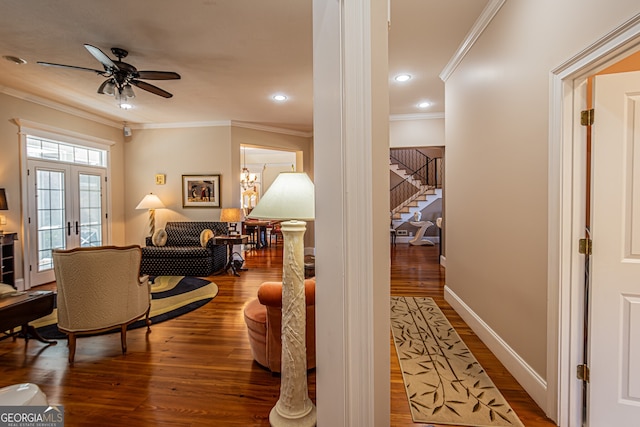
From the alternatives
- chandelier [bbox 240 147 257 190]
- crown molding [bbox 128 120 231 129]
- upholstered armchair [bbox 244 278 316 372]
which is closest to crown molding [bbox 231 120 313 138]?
crown molding [bbox 128 120 231 129]

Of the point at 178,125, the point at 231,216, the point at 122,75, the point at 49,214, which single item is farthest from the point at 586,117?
the point at 49,214

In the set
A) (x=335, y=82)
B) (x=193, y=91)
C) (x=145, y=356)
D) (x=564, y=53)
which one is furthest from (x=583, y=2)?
(x=193, y=91)

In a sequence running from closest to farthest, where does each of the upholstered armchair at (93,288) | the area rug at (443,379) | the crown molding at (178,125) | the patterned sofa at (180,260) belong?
the area rug at (443,379) → the upholstered armchair at (93,288) → the patterned sofa at (180,260) → the crown molding at (178,125)

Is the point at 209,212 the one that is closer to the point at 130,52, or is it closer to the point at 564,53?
the point at 130,52

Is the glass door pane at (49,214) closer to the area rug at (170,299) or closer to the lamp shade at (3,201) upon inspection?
the lamp shade at (3,201)

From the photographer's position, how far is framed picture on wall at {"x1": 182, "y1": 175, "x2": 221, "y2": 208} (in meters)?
6.14

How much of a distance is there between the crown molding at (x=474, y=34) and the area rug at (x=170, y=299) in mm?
4112

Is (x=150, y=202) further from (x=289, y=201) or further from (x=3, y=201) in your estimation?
(x=289, y=201)

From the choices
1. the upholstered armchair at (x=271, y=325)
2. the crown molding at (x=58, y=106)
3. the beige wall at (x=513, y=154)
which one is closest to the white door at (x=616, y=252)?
the beige wall at (x=513, y=154)

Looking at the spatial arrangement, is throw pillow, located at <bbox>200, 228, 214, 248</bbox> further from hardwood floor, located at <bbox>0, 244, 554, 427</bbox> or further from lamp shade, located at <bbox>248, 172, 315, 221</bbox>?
lamp shade, located at <bbox>248, 172, 315, 221</bbox>

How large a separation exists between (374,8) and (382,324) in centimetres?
105

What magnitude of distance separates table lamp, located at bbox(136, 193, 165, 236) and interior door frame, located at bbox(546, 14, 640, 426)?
615cm

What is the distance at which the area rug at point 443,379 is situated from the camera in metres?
1.80

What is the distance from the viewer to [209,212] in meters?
6.18
